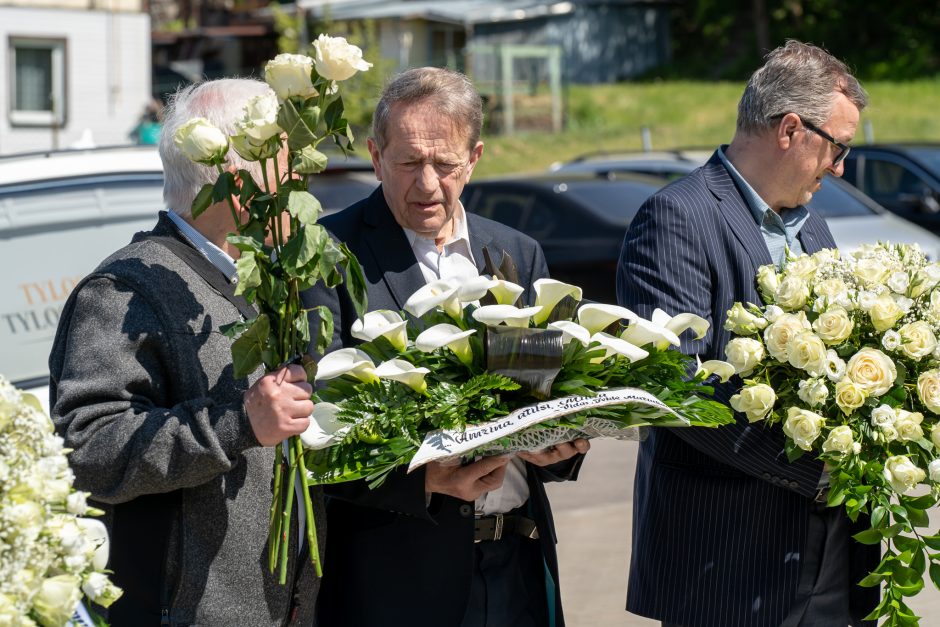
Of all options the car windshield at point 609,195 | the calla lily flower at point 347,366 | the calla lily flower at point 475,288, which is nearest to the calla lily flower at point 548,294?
the calla lily flower at point 475,288

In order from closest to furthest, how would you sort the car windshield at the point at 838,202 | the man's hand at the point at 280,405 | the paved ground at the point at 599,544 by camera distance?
1. the man's hand at the point at 280,405
2. the paved ground at the point at 599,544
3. the car windshield at the point at 838,202

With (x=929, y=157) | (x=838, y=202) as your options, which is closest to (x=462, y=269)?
(x=838, y=202)

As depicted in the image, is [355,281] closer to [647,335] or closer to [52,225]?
[647,335]

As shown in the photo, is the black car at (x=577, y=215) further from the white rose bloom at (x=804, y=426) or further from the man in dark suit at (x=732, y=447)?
the white rose bloom at (x=804, y=426)

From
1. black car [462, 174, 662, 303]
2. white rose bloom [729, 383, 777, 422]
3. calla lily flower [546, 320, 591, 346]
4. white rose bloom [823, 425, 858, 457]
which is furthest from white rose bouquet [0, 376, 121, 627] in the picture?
black car [462, 174, 662, 303]

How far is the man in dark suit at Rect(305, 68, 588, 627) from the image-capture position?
3.08 m

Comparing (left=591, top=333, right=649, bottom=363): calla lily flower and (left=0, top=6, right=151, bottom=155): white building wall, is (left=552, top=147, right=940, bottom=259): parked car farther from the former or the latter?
(left=0, top=6, right=151, bottom=155): white building wall

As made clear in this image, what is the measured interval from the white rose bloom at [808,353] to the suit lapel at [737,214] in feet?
1.80

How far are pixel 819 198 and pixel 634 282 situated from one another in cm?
867

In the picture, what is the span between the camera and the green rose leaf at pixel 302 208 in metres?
2.46

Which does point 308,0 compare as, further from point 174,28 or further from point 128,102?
point 128,102

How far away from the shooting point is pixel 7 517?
1993 millimetres

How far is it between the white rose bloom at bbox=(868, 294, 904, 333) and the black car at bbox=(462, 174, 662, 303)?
296 inches

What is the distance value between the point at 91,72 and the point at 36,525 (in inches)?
963
